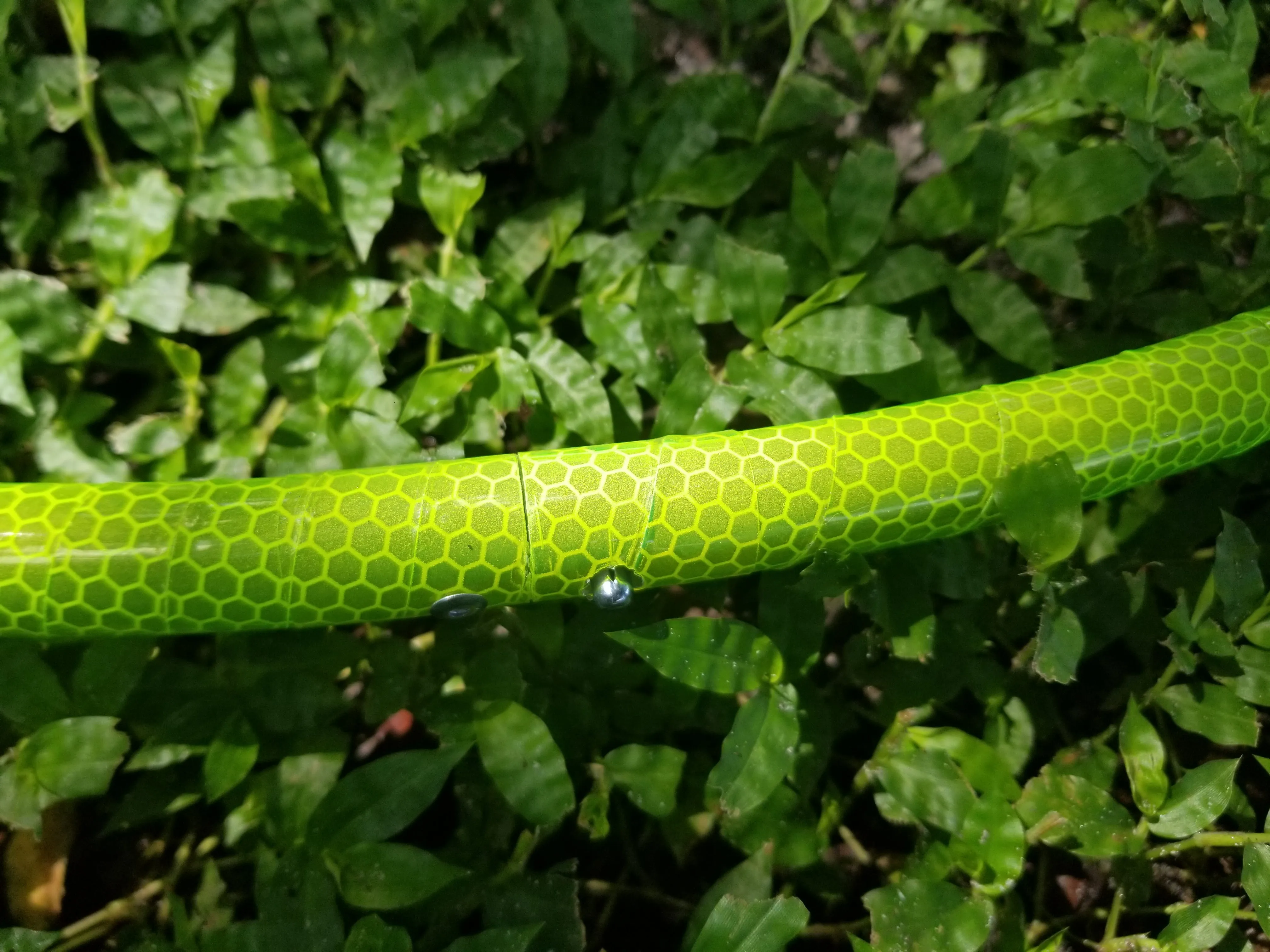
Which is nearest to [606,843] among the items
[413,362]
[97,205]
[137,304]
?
[413,362]

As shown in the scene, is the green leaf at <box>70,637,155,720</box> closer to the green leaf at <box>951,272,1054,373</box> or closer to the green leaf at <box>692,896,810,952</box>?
the green leaf at <box>692,896,810,952</box>

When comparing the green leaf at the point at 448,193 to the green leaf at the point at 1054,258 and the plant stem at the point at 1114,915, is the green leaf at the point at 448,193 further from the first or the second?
the plant stem at the point at 1114,915

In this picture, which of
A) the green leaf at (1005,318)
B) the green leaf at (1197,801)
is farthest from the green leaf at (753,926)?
the green leaf at (1005,318)

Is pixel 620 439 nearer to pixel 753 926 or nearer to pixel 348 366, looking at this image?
pixel 348 366

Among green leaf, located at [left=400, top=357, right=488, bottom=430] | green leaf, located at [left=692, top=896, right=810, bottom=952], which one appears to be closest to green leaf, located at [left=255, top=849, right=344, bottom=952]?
green leaf, located at [left=692, top=896, right=810, bottom=952]

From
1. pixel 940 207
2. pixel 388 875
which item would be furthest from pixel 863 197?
pixel 388 875
